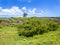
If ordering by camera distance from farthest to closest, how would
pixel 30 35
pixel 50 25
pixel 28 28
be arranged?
pixel 50 25 < pixel 28 28 < pixel 30 35

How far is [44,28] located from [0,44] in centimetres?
857

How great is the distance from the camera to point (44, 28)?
21266mm

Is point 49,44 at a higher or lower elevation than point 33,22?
lower

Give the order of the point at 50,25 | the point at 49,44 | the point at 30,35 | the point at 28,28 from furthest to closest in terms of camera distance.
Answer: the point at 50,25, the point at 28,28, the point at 30,35, the point at 49,44

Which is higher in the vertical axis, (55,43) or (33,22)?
(33,22)

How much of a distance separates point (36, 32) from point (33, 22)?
145 inches

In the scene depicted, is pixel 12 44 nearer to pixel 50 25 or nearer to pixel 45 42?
pixel 45 42

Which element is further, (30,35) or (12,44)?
(30,35)

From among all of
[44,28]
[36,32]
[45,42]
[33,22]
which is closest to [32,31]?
[36,32]

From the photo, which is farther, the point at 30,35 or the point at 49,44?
the point at 30,35

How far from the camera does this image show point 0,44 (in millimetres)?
14391

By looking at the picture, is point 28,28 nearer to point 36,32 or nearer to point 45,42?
point 36,32

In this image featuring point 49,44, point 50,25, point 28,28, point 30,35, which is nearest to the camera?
point 49,44

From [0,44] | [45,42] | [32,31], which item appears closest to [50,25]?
[32,31]
